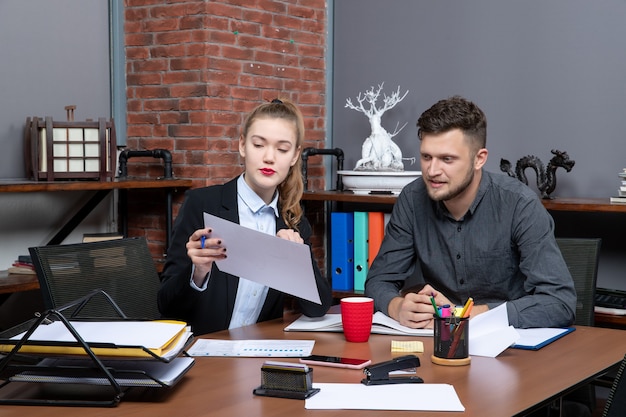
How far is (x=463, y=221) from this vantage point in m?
2.42

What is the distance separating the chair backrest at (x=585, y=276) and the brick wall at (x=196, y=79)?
1735 mm

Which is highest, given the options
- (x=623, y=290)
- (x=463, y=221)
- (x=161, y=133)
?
(x=161, y=133)

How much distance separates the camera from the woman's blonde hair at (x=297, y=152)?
Result: 2334 mm

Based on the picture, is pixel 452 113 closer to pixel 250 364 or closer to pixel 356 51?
pixel 250 364

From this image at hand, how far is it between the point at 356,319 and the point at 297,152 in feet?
2.13

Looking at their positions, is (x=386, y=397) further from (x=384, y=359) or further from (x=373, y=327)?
(x=373, y=327)

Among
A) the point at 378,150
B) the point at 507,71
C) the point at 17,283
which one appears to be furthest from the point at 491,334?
the point at 507,71

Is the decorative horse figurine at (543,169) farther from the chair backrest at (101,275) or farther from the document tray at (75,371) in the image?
the document tray at (75,371)

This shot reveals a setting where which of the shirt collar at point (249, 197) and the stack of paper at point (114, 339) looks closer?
the stack of paper at point (114, 339)

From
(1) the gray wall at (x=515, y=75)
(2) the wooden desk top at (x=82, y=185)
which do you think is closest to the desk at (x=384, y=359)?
(2) the wooden desk top at (x=82, y=185)

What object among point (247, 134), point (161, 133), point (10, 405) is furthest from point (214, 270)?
point (161, 133)

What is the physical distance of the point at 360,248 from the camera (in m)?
3.67

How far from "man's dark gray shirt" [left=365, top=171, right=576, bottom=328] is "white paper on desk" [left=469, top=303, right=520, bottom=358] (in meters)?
0.34

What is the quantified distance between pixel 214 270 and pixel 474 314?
73 centimetres
